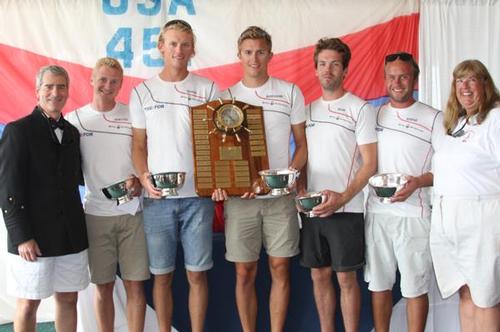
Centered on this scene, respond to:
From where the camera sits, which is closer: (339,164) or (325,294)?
(339,164)

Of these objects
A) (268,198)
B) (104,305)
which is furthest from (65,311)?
(268,198)

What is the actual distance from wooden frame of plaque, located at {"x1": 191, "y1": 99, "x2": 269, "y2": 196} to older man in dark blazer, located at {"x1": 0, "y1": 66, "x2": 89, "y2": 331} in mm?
727

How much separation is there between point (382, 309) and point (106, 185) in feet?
6.02

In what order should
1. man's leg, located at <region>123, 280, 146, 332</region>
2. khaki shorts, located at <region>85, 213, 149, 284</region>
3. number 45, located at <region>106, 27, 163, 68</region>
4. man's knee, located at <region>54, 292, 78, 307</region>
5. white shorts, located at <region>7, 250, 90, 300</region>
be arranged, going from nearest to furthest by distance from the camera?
white shorts, located at <region>7, 250, 90, 300</region> → man's knee, located at <region>54, 292, 78, 307</region> → khaki shorts, located at <region>85, 213, 149, 284</region> → man's leg, located at <region>123, 280, 146, 332</region> → number 45, located at <region>106, 27, 163, 68</region>

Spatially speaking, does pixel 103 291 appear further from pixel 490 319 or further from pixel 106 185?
pixel 490 319

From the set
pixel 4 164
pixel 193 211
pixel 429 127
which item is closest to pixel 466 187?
pixel 429 127

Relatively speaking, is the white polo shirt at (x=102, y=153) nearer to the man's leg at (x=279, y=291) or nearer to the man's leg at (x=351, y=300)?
the man's leg at (x=279, y=291)

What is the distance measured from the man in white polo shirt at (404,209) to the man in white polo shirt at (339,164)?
0.29 ft

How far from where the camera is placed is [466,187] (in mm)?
2744

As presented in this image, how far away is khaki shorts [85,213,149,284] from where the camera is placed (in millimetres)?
3129

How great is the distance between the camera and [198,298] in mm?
3232

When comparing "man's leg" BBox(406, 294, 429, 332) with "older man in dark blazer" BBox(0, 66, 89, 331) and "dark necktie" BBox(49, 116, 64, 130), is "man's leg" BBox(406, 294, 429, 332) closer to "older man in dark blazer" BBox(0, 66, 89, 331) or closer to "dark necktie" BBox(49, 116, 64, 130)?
"older man in dark blazer" BBox(0, 66, 89, 331)

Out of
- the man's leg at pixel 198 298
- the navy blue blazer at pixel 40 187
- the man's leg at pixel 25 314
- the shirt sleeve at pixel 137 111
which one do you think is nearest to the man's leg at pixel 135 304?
the man's leg at pixel 198 298

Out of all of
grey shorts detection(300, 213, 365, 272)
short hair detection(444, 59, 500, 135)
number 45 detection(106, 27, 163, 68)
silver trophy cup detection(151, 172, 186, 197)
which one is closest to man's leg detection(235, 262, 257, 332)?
grey shorts detection(300, 213, 365, 272)
